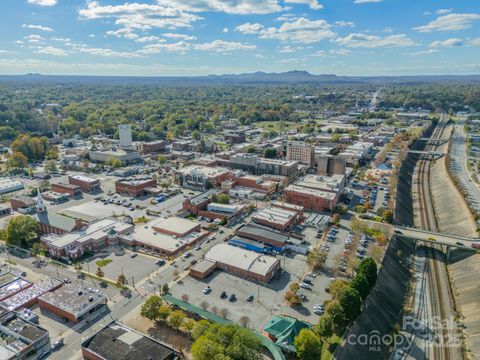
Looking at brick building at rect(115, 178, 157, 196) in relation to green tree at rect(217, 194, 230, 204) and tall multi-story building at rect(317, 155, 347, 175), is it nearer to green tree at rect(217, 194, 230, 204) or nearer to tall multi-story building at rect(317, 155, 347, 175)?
green tree at rect(217, 194, 230, 204)

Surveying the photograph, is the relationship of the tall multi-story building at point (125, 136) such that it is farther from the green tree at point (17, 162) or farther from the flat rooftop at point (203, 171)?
the flat rooftop at point (203, 171)

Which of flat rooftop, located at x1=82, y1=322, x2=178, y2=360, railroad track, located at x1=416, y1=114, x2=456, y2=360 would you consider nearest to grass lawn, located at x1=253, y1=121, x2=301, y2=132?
railroad track, located at x1=416, y1=114, x2=456, y2=360

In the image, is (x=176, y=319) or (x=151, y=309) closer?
(x=176, y=319)

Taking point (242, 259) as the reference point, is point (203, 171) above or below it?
above

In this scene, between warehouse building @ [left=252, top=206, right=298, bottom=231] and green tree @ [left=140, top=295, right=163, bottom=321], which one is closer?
green tree @ [left=140, top=295, right=163, bottom=321]

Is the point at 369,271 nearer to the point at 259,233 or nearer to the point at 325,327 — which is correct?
the point at 325,327

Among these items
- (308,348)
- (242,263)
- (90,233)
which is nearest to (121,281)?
(90,233)

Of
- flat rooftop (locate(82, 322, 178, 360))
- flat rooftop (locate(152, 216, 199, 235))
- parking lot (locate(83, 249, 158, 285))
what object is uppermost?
flat rooftop (locate(152, 216, 199, 235))
